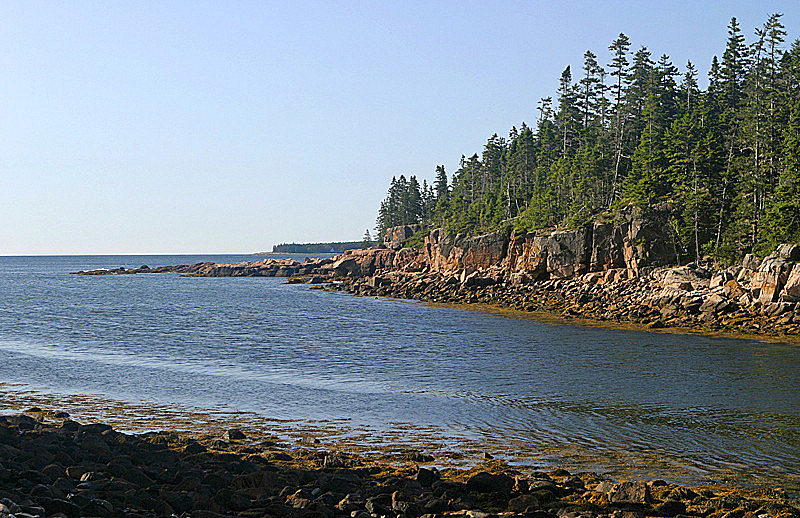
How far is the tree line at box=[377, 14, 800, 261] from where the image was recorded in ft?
185

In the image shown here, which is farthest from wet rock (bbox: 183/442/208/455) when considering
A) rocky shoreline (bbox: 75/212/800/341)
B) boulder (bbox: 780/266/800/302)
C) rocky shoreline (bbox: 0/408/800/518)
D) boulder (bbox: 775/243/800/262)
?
boulder (bbox: 775/243/800/262)

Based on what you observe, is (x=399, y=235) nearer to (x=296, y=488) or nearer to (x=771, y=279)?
(x=771, y=279)

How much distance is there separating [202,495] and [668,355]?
2768 cm

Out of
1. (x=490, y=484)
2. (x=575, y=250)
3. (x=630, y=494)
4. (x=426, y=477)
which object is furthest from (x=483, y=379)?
(x=575, y=250)

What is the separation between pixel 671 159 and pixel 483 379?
4682 centimetres

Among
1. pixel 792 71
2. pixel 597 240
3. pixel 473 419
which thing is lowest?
pixel 473 419

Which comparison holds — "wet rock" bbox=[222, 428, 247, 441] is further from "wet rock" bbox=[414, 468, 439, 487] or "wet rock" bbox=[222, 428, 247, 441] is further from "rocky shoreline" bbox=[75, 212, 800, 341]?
"rocky shoreline" bbox=[75, 212, 800, 341]

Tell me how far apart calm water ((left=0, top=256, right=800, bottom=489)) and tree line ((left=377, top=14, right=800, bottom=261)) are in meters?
20.8

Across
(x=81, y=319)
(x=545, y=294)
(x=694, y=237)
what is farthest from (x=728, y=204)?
(x=81, y=319)

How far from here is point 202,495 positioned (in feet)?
37.8

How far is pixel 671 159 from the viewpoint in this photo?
218 feet

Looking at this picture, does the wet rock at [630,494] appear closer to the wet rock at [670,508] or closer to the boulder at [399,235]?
the wet rock at [670,508]

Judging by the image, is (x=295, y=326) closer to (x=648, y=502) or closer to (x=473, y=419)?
(x=473, y=419)

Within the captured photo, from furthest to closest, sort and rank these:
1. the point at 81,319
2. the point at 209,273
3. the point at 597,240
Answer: the point at 209,273, the point at 597,240, the point at 81,319
